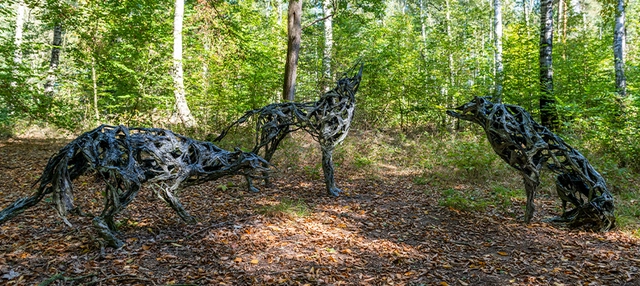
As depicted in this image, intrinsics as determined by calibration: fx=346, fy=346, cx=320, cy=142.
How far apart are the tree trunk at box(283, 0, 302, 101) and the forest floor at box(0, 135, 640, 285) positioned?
425 cm

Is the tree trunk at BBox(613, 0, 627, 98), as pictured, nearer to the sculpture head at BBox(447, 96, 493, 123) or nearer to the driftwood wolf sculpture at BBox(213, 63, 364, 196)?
the sculpture head at BBox(447, 96, 493, 123)

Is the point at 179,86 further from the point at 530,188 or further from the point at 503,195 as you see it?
the point at 530,188

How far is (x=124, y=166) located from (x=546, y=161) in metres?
5.62

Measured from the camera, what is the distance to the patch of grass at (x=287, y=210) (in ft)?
17.4

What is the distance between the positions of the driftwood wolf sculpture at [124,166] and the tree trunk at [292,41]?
218 inches

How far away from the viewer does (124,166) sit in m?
3.73

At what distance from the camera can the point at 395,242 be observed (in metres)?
4.67

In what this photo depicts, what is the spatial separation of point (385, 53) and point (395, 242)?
8.60 metres

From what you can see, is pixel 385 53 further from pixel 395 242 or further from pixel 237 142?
pixel 395 242

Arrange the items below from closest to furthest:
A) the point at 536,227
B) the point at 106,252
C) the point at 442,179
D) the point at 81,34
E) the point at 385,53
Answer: the point at 106,252
the point at 536,227
the point at 442,179
the point at 81,34
the point at 385,53

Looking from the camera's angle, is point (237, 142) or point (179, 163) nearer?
point (179, 163)

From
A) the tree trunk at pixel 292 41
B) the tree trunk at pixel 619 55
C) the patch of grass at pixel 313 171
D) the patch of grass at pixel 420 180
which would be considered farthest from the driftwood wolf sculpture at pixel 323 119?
the tree trunk at pixel 619 55

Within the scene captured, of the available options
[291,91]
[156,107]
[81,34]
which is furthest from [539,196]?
[81,34]

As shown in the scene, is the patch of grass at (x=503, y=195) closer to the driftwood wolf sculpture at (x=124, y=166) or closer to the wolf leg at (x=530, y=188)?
the wolf leg at (x=530, y=188)
